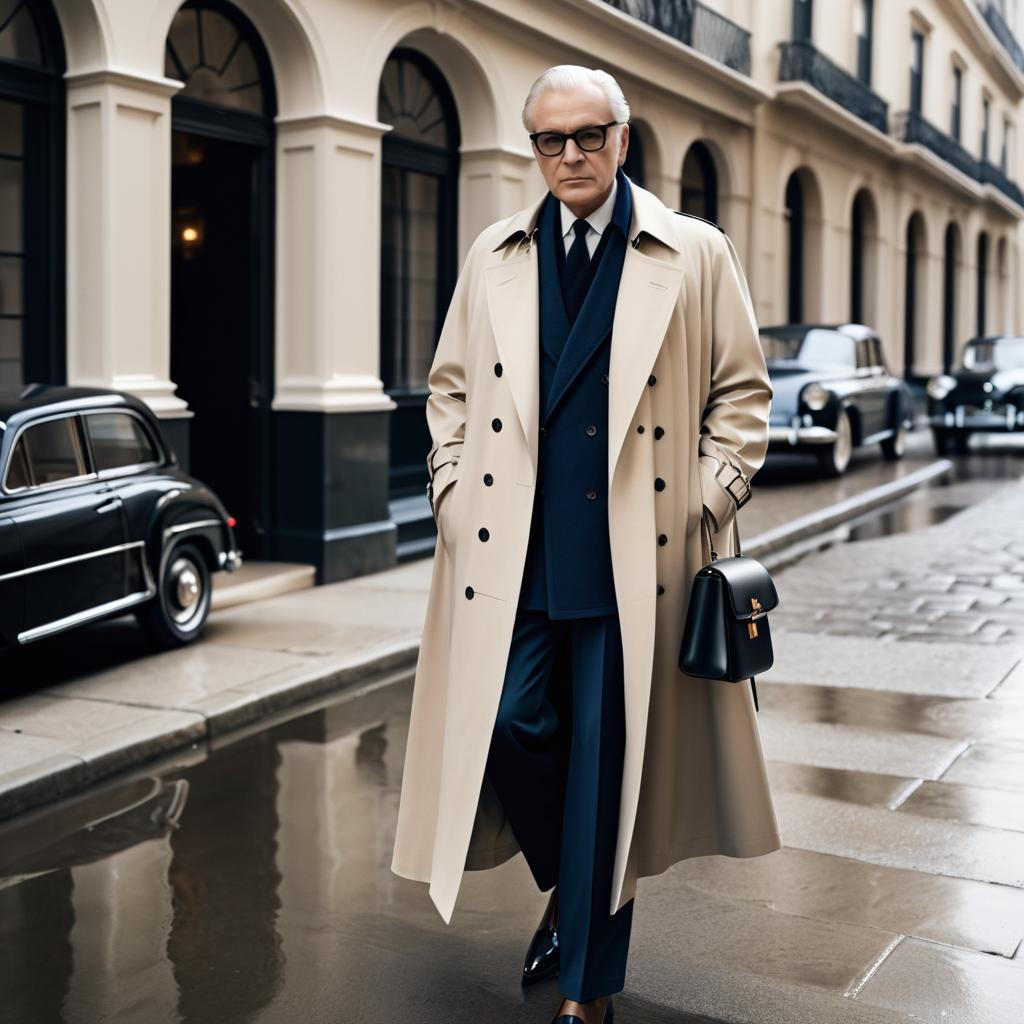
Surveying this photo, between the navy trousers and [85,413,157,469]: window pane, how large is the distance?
4517 mm

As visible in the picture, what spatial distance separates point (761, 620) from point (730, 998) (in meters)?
0.94

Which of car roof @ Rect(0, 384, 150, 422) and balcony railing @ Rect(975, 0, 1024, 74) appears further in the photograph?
balcony railing @ Rect(975, 0, 1024, 74)

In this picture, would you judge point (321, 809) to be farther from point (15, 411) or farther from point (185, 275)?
point (185, 275)

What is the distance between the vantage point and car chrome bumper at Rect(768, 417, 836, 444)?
16.6 metres

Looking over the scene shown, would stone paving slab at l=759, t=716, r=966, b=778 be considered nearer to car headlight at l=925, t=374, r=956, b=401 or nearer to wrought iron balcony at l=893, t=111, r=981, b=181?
car headlight at l=925, t=374, r=956, b=401

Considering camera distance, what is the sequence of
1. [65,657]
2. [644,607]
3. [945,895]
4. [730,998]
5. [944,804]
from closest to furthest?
[644,607] < [730,998] < [945,895] < [944,804] < [65,657]

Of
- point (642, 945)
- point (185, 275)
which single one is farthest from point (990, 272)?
point (642, 945)

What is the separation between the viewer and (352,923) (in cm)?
416

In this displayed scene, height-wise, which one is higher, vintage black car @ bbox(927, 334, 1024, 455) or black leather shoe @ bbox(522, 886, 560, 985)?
vintage black car @ bbox(927, 334, 1024, 455)

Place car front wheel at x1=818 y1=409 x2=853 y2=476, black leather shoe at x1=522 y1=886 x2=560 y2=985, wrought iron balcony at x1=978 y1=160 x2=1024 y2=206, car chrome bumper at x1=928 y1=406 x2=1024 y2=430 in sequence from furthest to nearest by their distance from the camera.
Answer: wrought iron balcony at x1=978 y1=160 x2=1024 y2=206 → car chrome bumper at x1=928 y1=406 x2=1024 y2=430 → car front wheel at x1=818 y1=409 x2=853 y2=476 → black leather shoe at x1=522 y1=886 x2=560 y2=985

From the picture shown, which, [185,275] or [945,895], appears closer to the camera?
[945,895]

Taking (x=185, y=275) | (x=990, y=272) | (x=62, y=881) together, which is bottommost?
(x=62, y=881)

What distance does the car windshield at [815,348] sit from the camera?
57.7ft

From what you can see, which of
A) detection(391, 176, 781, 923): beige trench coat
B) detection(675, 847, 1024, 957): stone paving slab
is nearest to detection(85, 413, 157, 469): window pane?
detection(675, 847, 1024, 957): stone paving slab
